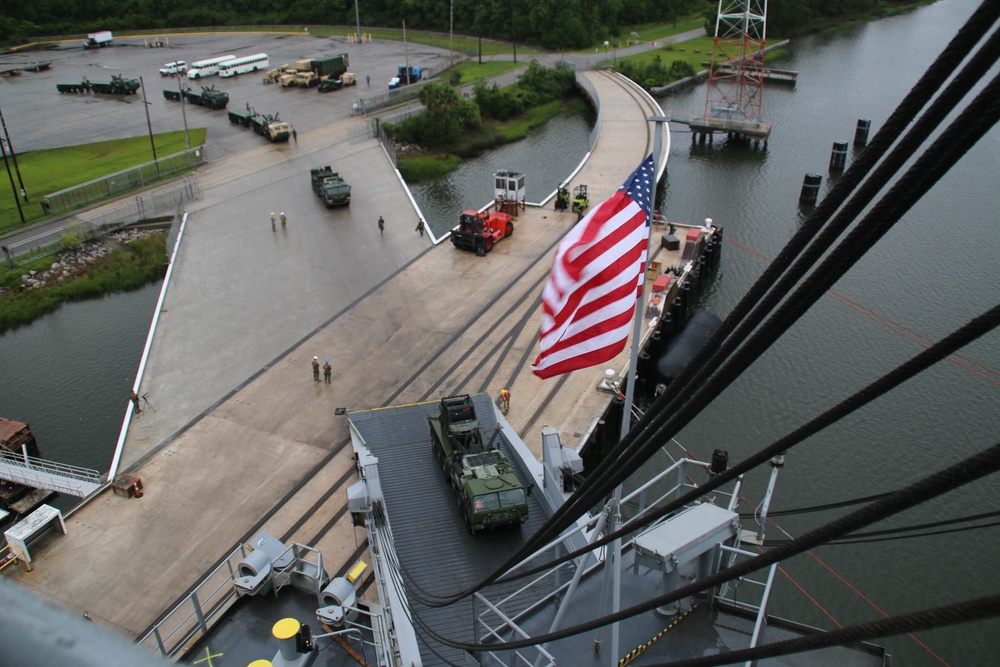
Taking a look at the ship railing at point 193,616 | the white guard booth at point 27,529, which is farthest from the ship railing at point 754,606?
the white guard booth at point 27,529

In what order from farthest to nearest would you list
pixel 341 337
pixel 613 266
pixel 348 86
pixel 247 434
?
1. pixel 348 86
2. pixel 341 337
3. pixel 247 434
4. pixel 613 266

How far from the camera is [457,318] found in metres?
44.0

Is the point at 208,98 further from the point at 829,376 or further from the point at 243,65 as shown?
the point at 829,376

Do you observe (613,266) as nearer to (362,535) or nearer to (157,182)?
(362,535)

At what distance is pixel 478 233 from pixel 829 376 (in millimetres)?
23849

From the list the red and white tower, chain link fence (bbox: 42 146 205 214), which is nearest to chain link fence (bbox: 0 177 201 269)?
chain link fence (bbox: 42 146 205 214)

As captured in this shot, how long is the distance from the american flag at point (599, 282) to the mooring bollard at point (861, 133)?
66.1 meters

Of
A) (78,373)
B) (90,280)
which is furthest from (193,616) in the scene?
(90,280)

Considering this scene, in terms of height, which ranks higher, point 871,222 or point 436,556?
point 871,222

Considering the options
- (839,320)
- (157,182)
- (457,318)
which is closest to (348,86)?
(157,182)

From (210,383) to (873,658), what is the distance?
31795 mm

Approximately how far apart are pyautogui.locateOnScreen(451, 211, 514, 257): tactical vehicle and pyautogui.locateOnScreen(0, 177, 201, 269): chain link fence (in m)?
24.5

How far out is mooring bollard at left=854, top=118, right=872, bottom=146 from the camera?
73456mm

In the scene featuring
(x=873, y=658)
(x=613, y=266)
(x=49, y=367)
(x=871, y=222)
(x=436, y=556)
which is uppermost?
(x=871, y=222)
